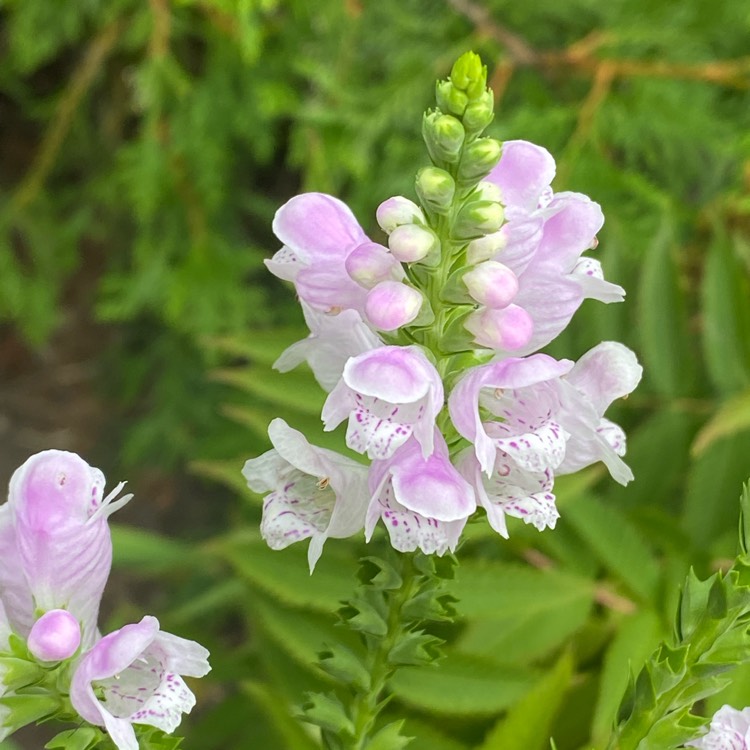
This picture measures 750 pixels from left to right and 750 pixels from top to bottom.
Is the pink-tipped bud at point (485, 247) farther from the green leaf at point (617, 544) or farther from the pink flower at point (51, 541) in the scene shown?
the green leaf at point (617, 544)

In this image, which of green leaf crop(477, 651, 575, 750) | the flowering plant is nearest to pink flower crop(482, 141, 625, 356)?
the flowering plant

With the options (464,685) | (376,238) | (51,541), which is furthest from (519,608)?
(376,238)

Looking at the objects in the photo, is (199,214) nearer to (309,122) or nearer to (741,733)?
(309,122)

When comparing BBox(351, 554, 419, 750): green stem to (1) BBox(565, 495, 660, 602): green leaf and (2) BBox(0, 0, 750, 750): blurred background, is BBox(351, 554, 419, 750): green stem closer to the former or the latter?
(2) BBox(0, 0, 750, 750): blurred background

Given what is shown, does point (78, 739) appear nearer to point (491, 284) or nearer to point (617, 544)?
point (491, 284)

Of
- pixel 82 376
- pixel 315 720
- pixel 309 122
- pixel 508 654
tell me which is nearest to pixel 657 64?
pixel 309 122

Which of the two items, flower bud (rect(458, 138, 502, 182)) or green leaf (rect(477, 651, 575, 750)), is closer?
flower bud (rect(458, 138, 502, 182))

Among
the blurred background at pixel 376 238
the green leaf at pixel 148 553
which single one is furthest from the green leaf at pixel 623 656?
the green leaf at pixel 148 553
